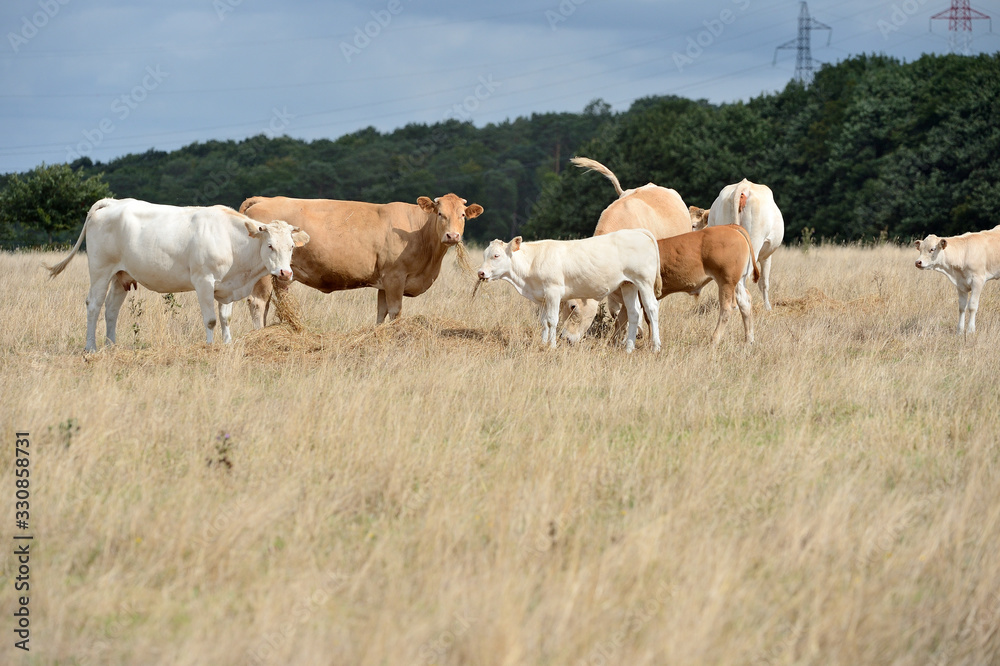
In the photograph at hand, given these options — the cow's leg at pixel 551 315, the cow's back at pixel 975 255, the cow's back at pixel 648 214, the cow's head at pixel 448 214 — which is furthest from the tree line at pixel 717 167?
the cow's leg at pixel 551 315

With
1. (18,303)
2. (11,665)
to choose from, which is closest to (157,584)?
(11,665)

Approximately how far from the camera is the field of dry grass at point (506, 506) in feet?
11.8

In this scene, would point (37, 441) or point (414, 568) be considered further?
point (37, 441)

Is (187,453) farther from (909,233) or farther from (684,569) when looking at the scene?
(909,233)

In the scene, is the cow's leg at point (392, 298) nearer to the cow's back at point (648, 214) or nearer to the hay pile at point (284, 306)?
the hay pile at point (284, 306)

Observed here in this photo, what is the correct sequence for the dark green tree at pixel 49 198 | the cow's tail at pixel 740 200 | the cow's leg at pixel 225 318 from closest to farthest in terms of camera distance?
the cow's leg at pixel 225 318 → the cow's tail at pixel 740 200 → the dark green tree at pixel 49 198

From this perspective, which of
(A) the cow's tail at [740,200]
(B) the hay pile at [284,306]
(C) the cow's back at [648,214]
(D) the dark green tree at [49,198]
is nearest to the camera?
(B) the hay pile at [284,306]

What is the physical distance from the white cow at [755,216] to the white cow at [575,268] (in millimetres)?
3817

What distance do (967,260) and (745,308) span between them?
291 cm

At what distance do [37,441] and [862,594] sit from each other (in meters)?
5.11

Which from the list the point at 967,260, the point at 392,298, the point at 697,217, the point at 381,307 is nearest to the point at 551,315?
the point at 392,298

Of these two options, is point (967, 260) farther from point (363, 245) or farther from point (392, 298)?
point (363, 245)

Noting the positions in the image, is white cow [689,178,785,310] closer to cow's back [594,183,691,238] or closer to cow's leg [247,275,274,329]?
cow's back [594,183,691,238]

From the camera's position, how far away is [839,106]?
44.9 meters
